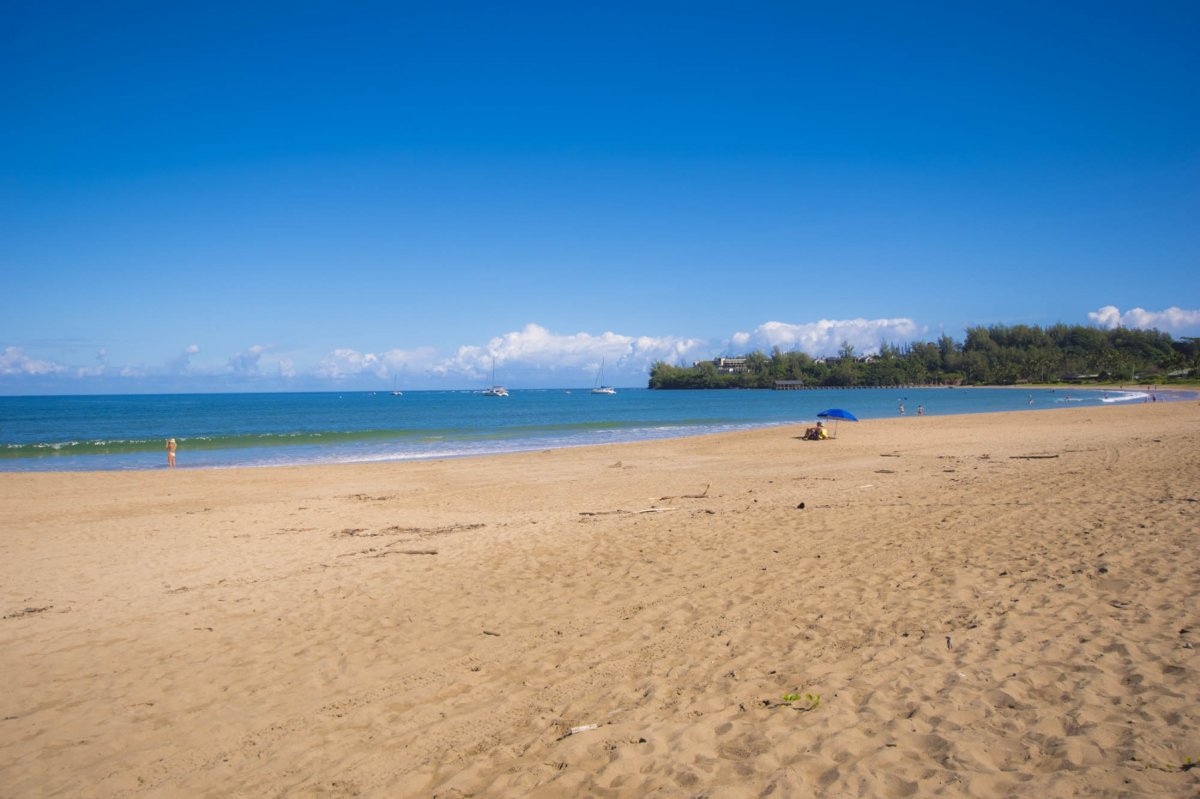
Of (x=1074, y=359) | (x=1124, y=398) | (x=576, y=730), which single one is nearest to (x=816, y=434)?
(x=576, y=730)

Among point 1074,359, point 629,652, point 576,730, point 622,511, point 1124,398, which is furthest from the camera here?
point 1074,359

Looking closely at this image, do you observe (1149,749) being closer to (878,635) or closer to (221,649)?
(878,635)

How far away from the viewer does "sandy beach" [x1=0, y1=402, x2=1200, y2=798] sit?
429 centimetres

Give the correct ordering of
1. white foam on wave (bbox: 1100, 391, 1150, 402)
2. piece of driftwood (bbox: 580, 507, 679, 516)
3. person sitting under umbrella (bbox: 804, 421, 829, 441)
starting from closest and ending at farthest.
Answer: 1. piece of driftwood (bbox: 580, 507, 679, 516)
2. person sitting under umbrella (bbox: 804, 421, 829, 441)
3. white foam on wave (bbox: 1100, 391, 1150, 402)

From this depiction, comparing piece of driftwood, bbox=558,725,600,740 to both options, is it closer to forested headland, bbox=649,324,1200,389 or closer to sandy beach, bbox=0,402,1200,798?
sandy beach, bbox=0,402,1200,798

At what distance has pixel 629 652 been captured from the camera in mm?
6199

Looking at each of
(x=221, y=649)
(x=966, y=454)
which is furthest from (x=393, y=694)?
(x=966, y=454)

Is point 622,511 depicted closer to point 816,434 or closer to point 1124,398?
point 816,434

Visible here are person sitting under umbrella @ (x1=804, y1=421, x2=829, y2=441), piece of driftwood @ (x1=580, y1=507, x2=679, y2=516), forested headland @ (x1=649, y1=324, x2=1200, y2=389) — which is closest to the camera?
piece of driftwood @ (x1=580, y1=507, x2=679, y2=516)

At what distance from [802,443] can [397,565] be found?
24.1 m

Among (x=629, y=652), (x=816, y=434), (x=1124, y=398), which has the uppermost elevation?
(x=629, y=652)

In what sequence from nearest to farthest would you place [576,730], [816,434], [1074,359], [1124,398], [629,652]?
[576,730] < [629,652] < [816,434] < [1124,398] < [1074,359]

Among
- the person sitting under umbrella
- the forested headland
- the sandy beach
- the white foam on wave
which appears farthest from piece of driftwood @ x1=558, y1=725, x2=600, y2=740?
the forested headland

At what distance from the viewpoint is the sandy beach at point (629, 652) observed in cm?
429
